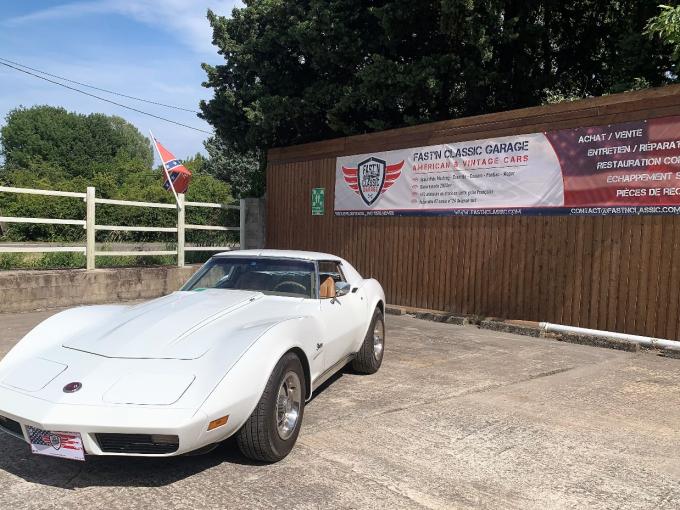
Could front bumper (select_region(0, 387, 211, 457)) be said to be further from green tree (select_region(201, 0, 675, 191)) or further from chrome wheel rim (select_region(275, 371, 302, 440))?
green tree (select_region(201, 0, 675, 191))

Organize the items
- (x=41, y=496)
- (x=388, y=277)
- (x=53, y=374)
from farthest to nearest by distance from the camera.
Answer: (x=388, y=277), (x=53, y=374), (x=41, y=496)

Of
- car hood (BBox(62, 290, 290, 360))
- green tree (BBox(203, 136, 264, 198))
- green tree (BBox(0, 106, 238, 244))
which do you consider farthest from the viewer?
green tree (BBox(203, 136, 264, 198))

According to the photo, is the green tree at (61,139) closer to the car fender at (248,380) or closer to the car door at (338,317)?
the car door at (338,317)

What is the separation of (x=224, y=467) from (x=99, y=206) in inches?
861

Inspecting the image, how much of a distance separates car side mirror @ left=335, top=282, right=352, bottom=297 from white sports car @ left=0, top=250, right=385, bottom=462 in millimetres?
186

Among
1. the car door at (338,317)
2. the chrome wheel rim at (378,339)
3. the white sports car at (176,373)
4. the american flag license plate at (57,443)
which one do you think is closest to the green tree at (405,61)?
the chrome wheel rim at (378,339)

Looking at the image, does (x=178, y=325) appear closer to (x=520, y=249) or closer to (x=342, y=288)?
(x=342, y=288)

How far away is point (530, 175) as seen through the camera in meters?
8.95

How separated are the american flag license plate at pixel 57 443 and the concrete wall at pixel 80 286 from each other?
6987 millimetres

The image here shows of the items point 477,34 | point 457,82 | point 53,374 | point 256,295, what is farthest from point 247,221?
point 53,374

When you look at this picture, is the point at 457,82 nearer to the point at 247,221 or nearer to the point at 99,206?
the point at 247,221

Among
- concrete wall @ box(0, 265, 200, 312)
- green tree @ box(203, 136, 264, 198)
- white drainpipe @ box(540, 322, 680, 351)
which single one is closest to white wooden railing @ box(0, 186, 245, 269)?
concrete wall @ box(0, 265, 200, 312)

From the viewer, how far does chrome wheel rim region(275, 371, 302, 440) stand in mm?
3584

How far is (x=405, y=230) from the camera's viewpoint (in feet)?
35.3
